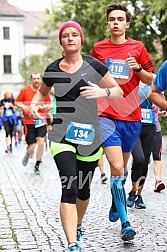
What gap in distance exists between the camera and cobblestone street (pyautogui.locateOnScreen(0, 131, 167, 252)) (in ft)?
18.2

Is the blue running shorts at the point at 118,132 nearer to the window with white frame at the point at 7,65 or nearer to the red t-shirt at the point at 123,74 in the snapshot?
the red t-shirt at the point at 123,74

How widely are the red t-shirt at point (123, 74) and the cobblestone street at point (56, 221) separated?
1.09m

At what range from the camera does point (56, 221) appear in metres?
6.79

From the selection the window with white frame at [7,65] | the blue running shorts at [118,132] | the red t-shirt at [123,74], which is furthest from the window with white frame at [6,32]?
the blue running shorts at [118,132]

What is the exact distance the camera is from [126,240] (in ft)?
18.5

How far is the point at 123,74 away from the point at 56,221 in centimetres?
170

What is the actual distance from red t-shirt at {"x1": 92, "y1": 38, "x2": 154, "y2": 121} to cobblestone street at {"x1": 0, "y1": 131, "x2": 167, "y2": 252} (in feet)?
3.57

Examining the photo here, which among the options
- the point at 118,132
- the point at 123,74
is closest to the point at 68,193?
the point at 118,132

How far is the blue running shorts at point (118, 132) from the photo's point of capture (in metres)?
5.94

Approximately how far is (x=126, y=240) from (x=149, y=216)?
1.49 meters

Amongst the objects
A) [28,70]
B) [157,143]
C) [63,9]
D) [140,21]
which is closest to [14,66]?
[28,70]

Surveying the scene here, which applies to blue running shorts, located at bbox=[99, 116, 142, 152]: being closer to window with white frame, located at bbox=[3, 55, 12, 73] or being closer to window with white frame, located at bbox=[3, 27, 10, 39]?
window with white frame, located at bbox=[3, 55, 12, 73]

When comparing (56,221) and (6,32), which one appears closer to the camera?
(56,221)

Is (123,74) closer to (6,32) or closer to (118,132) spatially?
(118,132)
